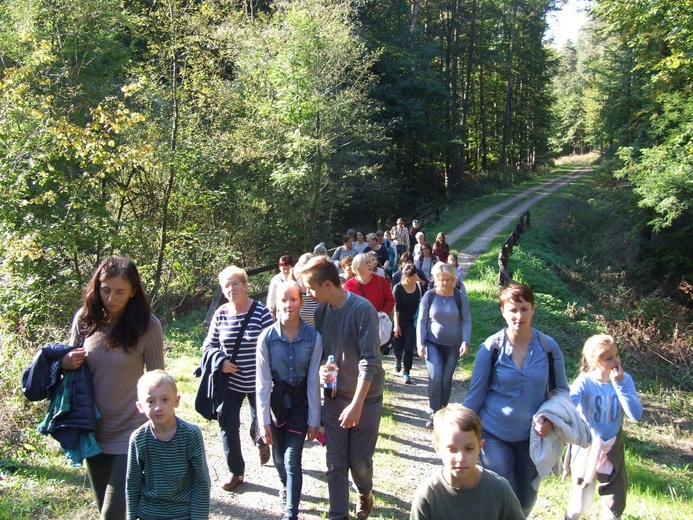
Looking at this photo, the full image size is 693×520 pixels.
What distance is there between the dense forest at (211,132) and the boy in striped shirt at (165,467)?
6574mm

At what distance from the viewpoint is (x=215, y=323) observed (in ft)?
16.5

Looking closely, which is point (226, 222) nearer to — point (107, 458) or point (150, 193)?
point (150, 193)

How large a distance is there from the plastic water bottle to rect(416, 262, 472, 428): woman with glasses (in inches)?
88.6

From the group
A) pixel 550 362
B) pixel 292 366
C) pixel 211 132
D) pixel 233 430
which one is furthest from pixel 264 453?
pixel 211 132

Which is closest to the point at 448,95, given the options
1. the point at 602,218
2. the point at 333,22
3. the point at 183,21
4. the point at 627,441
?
the point at 602,218

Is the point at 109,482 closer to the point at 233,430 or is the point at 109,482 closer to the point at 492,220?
the point at 233,430

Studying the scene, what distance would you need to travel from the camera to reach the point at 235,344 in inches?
193

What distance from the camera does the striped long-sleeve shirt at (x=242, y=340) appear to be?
4.91 meters

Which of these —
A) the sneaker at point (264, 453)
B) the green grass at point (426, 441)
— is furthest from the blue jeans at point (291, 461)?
the sneaker at point (264, 453)

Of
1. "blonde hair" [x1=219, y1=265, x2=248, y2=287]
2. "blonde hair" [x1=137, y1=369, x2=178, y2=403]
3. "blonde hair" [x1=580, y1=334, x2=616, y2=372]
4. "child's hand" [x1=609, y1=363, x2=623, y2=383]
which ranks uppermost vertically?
"blonde hair" [x1=219, y1=265, x2=248, y2=287]

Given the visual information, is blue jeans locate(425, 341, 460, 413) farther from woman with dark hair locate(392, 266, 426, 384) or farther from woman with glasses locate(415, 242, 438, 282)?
woman with glasses locate(415, 242, 438, 282)

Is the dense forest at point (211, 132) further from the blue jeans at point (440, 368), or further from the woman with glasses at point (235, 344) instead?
the blue jeans at point (440, 368)

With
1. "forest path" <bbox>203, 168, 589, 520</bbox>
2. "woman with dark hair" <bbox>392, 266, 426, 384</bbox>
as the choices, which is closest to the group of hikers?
"forest path" <bbox>203, 168, 589, 520</bbox>

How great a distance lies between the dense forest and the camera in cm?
1018
